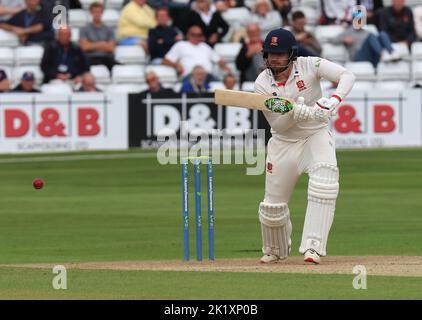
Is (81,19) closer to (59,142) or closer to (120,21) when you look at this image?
(120,21)

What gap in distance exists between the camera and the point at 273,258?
40.5 ft

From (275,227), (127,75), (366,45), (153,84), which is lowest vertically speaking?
(275,227)

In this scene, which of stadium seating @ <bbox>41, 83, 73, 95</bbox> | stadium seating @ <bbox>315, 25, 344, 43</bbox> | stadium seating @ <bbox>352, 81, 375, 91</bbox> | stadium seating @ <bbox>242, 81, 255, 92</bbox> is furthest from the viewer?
stadium seating @ <bbox>315, 25, 344, 43</bbox>

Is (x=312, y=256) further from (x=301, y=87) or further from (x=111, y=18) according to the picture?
(x=111, y=18)

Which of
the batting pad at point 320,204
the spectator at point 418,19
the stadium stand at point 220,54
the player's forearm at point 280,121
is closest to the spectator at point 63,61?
the stadium stand at point 220,54

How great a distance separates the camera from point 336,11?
27344mm

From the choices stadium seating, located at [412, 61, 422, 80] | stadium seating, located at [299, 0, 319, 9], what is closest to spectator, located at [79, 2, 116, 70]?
stadium seating, located at [299, 0, 319, 9]

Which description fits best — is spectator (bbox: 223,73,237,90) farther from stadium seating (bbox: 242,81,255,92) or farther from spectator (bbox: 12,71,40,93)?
spectator (bbox: 12,71,40,93)

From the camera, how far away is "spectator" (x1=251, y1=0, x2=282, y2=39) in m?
26.8

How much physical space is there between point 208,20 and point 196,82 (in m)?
1.97

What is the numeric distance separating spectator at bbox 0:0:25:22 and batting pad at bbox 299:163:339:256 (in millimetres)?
14794

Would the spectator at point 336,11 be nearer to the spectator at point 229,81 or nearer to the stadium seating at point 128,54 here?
the spectator at point 229,81

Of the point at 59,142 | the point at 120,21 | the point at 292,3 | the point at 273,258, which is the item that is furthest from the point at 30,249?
the point at 292,3

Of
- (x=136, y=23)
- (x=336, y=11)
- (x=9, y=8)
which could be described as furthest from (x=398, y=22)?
(x=9, y=8)
